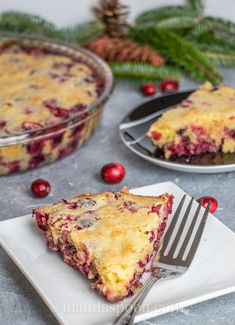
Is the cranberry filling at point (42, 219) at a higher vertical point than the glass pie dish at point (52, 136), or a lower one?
A: higher

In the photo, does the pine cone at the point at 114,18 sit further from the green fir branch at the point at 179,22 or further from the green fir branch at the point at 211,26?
the green fir branch at the point at 211,26

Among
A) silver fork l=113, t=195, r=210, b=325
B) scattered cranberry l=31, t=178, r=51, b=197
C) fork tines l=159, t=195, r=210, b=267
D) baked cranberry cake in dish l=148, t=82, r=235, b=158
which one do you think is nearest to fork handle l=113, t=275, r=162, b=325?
silver fork l=113, t=195, r=210, b=325

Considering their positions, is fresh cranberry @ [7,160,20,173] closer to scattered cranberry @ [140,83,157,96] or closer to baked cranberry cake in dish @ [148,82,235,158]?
baked cranberry cake in dish @ [148,82,235,158]

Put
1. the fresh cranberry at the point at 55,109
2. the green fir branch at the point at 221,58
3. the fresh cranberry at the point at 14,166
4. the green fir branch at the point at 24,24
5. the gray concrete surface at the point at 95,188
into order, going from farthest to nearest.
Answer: the green fir branch at the point at 24,24 → the green fir branch at the point at 221,58 → the fresh cranberry at the point at 55,109 → the fresh cranberry at the point at 14,166 → the gray concrete surface at the point at 95,188

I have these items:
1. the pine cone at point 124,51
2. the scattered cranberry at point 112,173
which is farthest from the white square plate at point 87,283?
the pine cone at point 124,51

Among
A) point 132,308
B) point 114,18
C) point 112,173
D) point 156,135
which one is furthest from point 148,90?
point 132,308

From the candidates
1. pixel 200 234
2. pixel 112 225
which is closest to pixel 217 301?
pixel 200 234

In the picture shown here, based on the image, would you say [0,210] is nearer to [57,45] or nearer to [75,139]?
[75,139]
